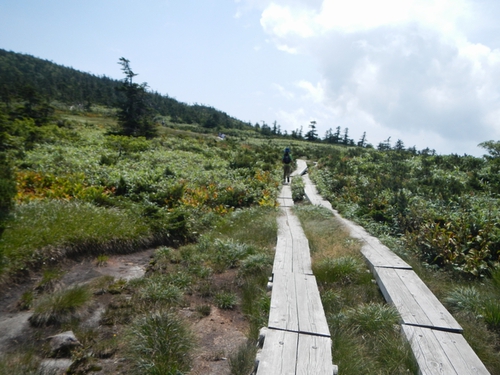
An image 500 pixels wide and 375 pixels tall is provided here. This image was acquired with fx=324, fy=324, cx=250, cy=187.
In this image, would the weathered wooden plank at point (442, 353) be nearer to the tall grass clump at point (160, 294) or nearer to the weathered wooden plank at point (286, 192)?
the tall grass clump at point (160, 294)

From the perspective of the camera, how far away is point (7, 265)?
18.5ft

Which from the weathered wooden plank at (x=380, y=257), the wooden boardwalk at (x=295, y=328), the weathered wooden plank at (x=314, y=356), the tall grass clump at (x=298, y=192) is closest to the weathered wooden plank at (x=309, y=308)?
the wooden boardwalk at (x=295, y=328)

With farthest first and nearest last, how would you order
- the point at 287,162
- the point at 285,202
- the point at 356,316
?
the point at 287,162
the point at 285,202
the point at 356,316

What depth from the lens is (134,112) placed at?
34156mm

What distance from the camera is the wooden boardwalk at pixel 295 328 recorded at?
10.0 feet

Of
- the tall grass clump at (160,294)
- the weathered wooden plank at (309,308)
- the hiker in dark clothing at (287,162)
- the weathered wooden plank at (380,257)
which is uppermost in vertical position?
the hiker in dark clothing at (287,162)

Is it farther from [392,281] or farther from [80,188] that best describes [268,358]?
[80,188]

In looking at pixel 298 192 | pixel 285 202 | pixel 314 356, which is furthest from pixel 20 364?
pixel 298 192

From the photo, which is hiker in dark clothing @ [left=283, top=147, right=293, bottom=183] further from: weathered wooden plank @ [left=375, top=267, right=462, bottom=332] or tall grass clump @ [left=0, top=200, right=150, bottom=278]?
weathered wooden plank @ [left=375, top=267, right=462, bottom=332]

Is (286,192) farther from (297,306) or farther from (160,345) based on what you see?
(160,345)

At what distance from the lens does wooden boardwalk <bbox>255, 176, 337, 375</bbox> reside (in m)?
3.06

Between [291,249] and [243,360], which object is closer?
[243,360]

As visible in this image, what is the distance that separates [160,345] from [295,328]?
1.58 m

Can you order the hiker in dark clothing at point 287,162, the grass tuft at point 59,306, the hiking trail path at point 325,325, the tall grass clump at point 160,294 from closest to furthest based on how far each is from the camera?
the hiking trail path at point 325,325 → the grass tuft at point 59,306 → the tall grass clump at point 160,294 → the hiker in dark clothing at point 287,162
